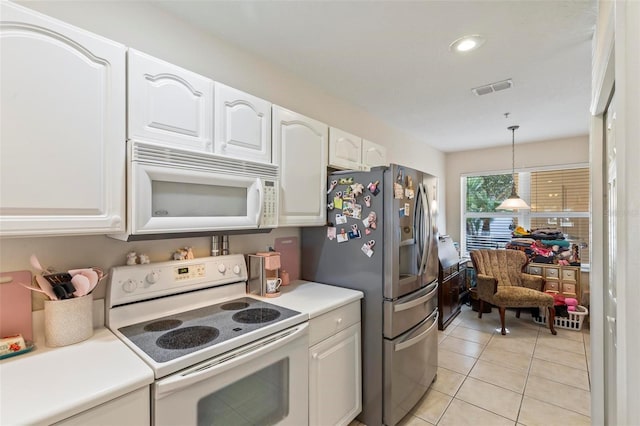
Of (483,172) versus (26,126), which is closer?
(26,126)

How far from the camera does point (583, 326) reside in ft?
12.0

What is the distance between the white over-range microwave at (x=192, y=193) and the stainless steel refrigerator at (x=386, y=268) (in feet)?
1.88

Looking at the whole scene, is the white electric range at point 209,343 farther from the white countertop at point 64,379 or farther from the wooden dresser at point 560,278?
the wooden dresser at point 560,278

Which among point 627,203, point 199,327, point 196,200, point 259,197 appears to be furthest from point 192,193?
point 627,203

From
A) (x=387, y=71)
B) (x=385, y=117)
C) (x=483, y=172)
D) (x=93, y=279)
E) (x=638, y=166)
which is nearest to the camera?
(x=638, y=166)

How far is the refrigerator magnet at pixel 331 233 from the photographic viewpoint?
7.20 feet

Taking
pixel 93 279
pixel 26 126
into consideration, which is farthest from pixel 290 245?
pixel 26 126

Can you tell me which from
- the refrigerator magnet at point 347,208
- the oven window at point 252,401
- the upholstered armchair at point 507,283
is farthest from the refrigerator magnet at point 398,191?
the upholstered armchair at point 507,283

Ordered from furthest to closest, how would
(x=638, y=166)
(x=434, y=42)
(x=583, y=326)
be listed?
(x=583, y=326) < (x=434, y=42) < (x=638, y=166)

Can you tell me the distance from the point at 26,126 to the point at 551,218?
222 inches

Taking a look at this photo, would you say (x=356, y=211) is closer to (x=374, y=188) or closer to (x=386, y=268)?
A: (x=374, y=188)

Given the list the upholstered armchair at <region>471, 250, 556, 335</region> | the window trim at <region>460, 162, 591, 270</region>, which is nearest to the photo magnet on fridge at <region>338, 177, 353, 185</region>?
the upholstered armchair at <region>471, 250, 556, 335</region>

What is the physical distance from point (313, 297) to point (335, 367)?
436 millimetres

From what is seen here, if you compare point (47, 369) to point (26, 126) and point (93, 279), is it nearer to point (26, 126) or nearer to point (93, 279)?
point (93, 279)
